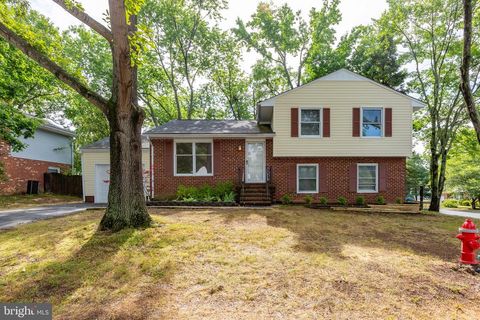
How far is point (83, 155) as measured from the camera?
14.6 meters

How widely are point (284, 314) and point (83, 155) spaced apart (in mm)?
15456

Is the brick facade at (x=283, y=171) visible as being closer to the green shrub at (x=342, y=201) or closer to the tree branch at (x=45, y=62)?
the green shrub at (x=342, y=201)

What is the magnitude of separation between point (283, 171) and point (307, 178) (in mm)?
1272

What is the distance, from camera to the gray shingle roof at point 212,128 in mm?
12094

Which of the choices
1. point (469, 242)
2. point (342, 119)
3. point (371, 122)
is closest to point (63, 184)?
point (342, 119)

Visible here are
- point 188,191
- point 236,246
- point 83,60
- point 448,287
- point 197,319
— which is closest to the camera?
point 197,319

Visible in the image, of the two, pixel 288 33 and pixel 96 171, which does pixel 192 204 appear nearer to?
pixel 96 171

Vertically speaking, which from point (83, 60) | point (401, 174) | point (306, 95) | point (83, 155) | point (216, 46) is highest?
point (216, 46)

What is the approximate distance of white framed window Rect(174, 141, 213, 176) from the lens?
1229 centimetres

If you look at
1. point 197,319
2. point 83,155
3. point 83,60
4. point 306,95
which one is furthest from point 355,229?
point 83,60

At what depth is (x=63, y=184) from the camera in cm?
1722

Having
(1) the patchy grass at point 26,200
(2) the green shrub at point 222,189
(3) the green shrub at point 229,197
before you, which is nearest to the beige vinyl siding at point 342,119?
(2) the green shrub at point 222,189

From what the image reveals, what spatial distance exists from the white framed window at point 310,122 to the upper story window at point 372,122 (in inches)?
85.4

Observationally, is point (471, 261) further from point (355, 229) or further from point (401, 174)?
point (401, 174)
